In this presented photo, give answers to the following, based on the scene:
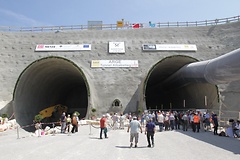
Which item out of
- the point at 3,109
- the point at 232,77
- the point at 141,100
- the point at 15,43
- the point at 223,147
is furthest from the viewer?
the point at 15,43

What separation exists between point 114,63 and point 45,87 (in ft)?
31.1

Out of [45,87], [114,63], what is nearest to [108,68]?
[114,63]

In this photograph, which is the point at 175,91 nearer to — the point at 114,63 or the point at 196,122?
the point at 114,63

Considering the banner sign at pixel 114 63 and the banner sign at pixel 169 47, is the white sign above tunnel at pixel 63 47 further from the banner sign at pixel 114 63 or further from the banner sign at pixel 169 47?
the banner sign at pixel 169 47

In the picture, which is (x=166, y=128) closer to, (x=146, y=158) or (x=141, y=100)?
(x=141, y=100)

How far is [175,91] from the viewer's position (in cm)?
3353

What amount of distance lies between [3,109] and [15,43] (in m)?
8.94

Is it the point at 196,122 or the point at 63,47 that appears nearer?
the point at 196,122

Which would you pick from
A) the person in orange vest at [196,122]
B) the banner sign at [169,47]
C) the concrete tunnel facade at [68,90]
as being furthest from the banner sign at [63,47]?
the person in orange vest at [196,122]

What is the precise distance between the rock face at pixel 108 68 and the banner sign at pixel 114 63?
399 millimetres

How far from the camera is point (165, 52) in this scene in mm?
28797

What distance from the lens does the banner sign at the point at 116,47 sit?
28.8 meters

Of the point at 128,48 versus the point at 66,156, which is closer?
the point at 66,156

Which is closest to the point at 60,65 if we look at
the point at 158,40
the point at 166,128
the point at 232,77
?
the point at 158,40
